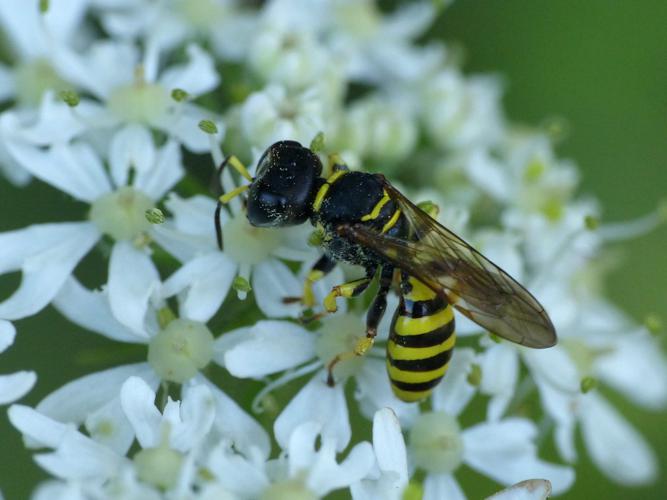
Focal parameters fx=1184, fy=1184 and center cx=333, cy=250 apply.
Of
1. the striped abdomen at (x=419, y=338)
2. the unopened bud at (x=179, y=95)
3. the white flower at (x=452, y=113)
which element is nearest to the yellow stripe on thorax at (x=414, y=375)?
the striped abdomen at (x=419, y=338)

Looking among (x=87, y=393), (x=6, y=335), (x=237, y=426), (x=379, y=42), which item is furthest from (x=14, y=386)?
(x=379, y=42)

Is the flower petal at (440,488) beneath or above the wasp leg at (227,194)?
beneath

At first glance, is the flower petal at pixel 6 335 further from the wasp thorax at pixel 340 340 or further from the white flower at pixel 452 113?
the white flower at pixel 452 113

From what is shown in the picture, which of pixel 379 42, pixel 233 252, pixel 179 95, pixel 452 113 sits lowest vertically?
pixel 233 252


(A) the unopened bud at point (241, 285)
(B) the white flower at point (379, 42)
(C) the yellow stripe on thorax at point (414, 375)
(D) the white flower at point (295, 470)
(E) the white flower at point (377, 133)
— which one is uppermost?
(B) the white flower at point (379, 42)

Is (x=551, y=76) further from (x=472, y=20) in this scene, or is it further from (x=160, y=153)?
(x=160, y=153)

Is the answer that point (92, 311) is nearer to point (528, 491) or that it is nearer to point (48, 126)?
point (48, 126)

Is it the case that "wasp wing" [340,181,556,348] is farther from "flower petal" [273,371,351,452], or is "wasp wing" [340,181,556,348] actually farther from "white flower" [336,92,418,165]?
"white flower" [336,92,418,165]
